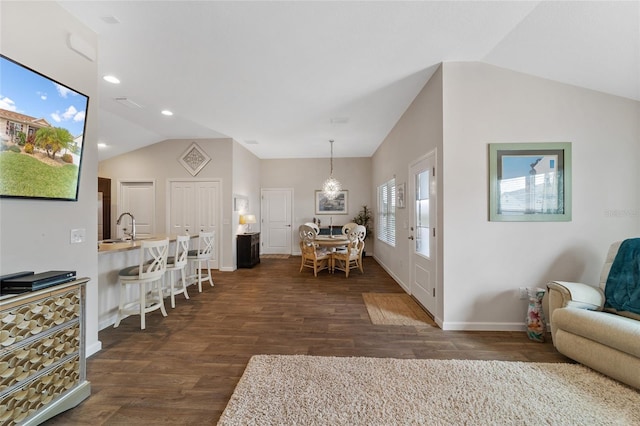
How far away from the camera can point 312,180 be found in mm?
7824

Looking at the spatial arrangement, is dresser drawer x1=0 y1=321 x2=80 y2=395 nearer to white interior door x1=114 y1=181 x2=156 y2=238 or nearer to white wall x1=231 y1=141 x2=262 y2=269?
white wall x1=231 y1=141 x2=262 y2=269

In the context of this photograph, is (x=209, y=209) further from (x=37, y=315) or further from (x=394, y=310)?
(x=394, y=310)

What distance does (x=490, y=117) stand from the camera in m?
2.77

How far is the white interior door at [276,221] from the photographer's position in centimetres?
790

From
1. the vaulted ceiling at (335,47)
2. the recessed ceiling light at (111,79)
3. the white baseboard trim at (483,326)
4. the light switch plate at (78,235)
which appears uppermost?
the recessed ceiling light at (111,79)

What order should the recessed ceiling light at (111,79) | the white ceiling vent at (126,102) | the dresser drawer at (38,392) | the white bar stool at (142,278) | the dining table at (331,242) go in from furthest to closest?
the dining table at (331,242), the white ceiling vent at (126,102), the recessed ceiling light at (111,79), the white bar stool at (142,278), the dresser drawer at (38,392)

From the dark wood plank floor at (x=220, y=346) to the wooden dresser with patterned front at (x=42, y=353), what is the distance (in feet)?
0.58

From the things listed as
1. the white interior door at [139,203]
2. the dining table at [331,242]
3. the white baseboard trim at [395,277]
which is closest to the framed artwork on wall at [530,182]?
the white baseboard trim at [395,277]

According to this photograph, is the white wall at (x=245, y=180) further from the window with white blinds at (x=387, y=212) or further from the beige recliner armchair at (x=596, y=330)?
the beige recliner armchair at (x=596, y=330)

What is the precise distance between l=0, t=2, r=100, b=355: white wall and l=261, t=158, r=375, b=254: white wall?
18.4ft

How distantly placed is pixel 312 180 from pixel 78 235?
607 centimetres

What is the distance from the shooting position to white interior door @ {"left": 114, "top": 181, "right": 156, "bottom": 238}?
5855 mm

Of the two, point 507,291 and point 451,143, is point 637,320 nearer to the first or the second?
point 507,291

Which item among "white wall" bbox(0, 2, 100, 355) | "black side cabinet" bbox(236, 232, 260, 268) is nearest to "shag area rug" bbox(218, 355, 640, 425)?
"white wall" bbox(0, 2, 100, 355)
